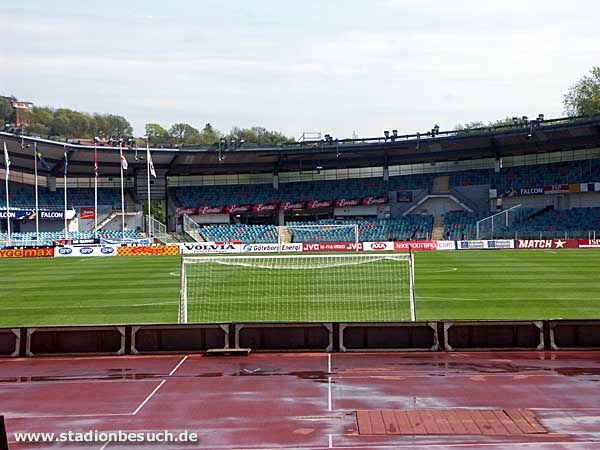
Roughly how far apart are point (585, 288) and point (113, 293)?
20720mm

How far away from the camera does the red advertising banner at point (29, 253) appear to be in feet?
192

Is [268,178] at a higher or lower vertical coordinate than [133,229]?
higher

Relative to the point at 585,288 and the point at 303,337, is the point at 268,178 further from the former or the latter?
the point at 303,337

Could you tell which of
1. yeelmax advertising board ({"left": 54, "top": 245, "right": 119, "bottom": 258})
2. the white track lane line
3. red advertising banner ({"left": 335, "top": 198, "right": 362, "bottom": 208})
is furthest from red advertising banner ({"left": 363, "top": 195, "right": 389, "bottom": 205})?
the white track lane line

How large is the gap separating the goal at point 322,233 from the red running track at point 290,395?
2060 inches

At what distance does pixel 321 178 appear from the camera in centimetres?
9075

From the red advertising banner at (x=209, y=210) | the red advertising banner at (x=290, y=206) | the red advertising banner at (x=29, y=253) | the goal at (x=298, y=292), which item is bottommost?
the goal at (x=298, y=292)

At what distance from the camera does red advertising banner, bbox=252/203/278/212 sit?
86875 millimetres

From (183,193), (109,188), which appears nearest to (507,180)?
(183,193)

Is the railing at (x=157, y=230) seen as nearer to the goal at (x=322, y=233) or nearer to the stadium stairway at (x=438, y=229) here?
the goal at (x=322, y=233)

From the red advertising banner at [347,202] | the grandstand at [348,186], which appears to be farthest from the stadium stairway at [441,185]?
the red advertising banner at [347,202]

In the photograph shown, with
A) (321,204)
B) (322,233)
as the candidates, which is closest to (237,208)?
(321,204)

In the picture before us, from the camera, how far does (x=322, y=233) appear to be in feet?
245

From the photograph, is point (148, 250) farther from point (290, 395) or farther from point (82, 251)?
point (290, 395)
